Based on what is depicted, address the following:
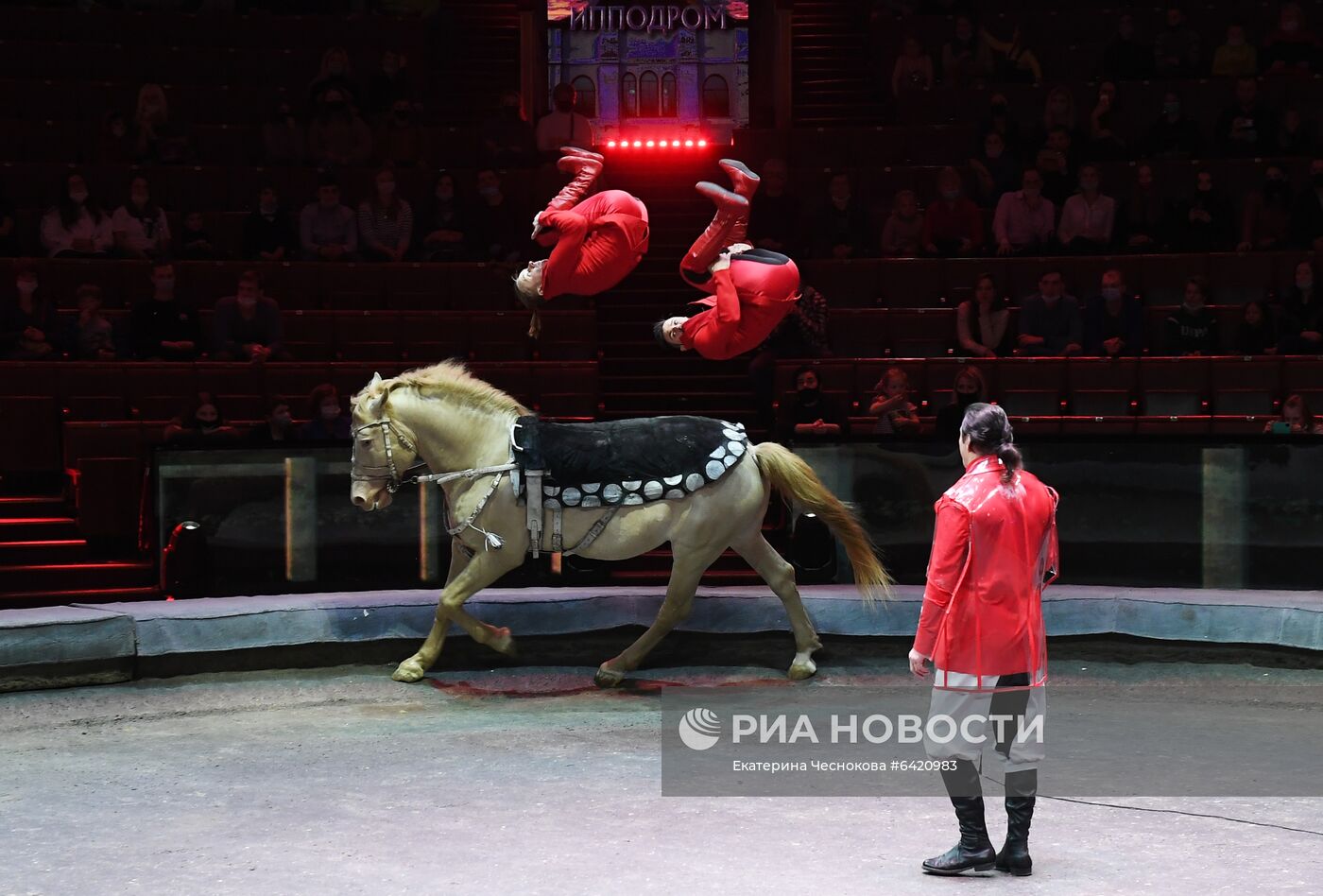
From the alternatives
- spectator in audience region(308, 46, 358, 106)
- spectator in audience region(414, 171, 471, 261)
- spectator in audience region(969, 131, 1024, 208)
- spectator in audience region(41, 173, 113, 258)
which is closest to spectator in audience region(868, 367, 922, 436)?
spectator in audience region(969, 131, 1024, 208)

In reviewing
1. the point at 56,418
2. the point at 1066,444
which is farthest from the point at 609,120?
the point at 1066,444

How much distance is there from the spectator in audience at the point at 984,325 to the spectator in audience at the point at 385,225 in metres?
4.65

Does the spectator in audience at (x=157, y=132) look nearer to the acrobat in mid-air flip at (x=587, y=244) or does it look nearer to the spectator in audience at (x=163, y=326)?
the spectator in audience at (x=163, y=326)

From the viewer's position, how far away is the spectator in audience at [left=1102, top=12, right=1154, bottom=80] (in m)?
A: 14.8

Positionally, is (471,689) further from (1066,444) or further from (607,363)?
(607,363)

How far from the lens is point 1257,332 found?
11.7 m

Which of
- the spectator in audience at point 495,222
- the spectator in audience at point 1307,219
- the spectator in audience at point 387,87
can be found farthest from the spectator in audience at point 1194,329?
the spectator in audience at point 387,87

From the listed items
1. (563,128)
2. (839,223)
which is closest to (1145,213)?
(839,223)

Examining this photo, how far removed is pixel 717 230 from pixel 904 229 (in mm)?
7414

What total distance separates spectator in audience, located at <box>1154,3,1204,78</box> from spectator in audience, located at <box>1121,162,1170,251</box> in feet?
7.36

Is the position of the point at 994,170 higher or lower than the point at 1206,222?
higher

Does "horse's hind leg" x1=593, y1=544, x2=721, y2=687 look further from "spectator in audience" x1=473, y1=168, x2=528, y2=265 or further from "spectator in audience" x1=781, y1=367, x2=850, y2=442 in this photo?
"spectator in audience" x1=473, y1=168, x2=528, y2=265

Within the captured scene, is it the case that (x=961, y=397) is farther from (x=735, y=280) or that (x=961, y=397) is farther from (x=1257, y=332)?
(x=735, y=280)

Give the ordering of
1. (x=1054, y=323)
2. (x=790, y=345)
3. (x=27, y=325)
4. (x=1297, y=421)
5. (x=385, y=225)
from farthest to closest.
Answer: (x=385, y=225) → (x=1054, y=323) → (x=790, y=345) → (x=27, y=325) → (x=1297, y=421)
